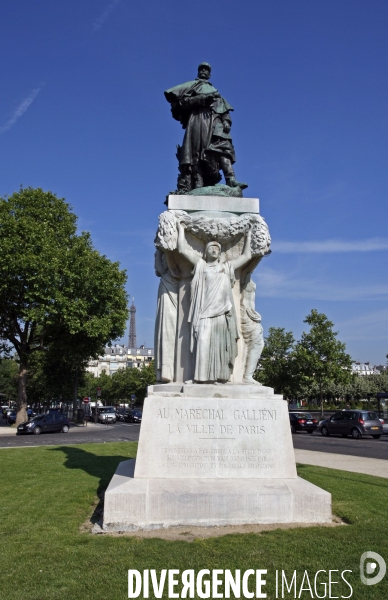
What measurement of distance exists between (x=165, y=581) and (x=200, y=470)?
2.19 meters

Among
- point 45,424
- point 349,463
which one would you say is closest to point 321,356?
point 45,424

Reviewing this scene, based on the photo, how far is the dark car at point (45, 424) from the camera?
28953mm

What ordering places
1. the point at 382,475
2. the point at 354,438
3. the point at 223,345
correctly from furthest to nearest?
the point at 354,438, the point at 382,475, the point at 223,345

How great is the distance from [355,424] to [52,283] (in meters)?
17.8

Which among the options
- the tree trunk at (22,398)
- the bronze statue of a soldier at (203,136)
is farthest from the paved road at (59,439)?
the bronze statue of a soldier at (203,136)

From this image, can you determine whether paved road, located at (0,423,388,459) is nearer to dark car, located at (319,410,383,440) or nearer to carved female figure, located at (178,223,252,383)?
dark car, located at (319,410,383,440)

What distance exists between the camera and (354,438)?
2759 cm

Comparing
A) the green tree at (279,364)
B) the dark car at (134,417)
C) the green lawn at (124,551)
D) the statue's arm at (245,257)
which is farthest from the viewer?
the dark car at (134,417)

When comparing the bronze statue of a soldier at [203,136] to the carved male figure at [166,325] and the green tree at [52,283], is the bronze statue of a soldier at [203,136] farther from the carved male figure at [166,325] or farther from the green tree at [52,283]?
the green tree at [52,283]

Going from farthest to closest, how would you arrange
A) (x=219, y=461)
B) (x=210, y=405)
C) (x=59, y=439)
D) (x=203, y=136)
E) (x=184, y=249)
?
(x=59, y=439)
(x=203, y=136)
(x=184, y=249)
(x=210, y=405)
(x=219, y=461)

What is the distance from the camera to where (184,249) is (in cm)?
696

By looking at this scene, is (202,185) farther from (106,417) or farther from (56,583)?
(106,417)

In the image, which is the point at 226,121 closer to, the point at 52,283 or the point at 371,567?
the point at 371,567

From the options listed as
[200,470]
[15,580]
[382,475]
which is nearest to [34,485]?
[200,470]
